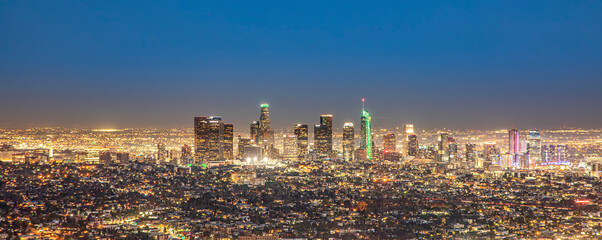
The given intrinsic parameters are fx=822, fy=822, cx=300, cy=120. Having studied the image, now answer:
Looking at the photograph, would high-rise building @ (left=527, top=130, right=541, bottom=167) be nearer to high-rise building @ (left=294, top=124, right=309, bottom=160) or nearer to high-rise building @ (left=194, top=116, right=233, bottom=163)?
high-rise building @ (left=294, top=124, right=309, bottom=160)

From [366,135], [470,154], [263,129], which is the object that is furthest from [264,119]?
[470,154]

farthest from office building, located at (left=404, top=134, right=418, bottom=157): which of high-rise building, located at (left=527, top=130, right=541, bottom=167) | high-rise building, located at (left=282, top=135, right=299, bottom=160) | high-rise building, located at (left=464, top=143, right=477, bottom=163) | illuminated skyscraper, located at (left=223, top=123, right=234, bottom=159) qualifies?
illuminated skyscraper, located at (left=223, top=123, right=234, bottom=159)

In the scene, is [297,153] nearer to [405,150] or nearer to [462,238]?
[405,150]

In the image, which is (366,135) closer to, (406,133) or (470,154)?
(406,133)

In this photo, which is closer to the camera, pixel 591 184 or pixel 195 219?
pixel 195 219

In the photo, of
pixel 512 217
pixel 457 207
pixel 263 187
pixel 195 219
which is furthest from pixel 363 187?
pixel 195 219

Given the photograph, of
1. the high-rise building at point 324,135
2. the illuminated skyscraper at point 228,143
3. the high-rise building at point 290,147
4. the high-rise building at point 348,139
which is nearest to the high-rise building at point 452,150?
the high-rise building at point 348,139

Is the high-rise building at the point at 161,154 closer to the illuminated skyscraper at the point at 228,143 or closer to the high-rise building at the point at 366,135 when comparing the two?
the illuminated skyscraper at the point at 228,143
